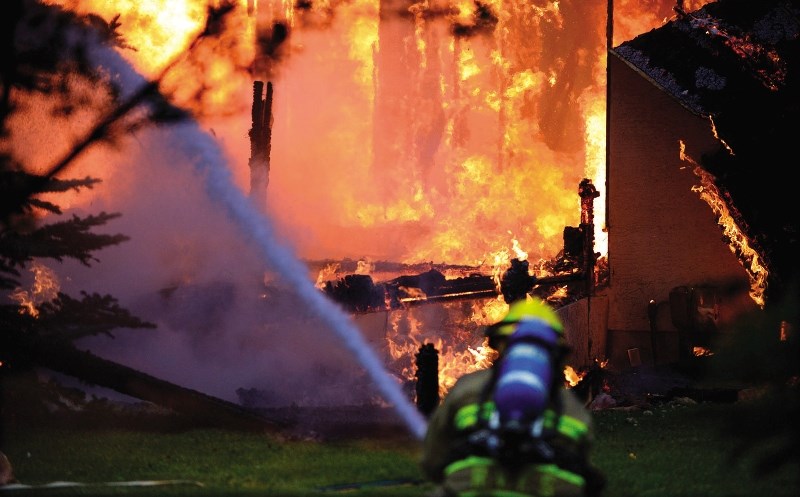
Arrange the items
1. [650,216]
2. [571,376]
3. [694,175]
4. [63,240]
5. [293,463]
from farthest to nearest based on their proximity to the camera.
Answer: [650,216] → [694,175] → [571,376] → [63,240] → [293,463]

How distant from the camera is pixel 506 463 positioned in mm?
4027

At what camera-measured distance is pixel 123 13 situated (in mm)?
16797

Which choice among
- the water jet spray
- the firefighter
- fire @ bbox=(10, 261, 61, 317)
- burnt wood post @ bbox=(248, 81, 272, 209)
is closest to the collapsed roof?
the water jet spray

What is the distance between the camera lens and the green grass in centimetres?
781

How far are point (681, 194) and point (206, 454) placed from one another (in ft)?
32.4

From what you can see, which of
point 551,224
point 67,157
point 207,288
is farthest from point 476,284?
point 551,224

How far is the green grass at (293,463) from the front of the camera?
7.81 metres

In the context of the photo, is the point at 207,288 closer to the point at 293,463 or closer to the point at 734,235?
the point at 293,463

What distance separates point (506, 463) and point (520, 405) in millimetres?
239

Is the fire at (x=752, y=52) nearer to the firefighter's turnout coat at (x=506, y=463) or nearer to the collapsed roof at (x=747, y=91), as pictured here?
the collapsed roof at (x=747, y=91)

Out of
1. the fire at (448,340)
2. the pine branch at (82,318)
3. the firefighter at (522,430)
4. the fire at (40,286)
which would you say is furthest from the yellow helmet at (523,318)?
the fire at (40,286)

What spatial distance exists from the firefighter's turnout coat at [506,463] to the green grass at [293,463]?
2.61 meters

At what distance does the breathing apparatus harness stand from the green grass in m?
2.82

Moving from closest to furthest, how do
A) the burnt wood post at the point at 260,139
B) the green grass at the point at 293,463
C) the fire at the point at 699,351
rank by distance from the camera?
1. the green grass at the point at 293,463
2. the fire at the point at 699,351
3. the burnt wood post at the point at 260,139
